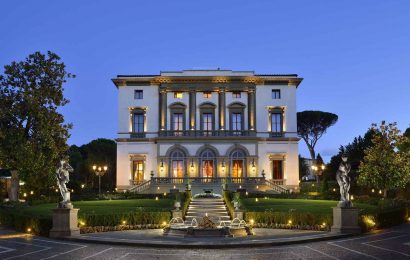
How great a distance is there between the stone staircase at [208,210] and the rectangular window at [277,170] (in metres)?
15.3

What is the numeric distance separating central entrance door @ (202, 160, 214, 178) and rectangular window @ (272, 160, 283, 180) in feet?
21.8

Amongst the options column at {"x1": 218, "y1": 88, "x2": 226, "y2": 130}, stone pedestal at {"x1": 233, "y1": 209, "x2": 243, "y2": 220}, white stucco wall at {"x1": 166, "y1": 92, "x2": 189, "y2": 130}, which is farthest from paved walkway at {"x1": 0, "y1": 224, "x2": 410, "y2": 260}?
white stucco wall at {"x1": 166, "y1": 92, "x2": 189, "y2": 130}

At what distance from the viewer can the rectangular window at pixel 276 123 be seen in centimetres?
5341

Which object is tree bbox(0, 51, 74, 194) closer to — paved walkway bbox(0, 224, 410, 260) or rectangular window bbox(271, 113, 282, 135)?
paved walkway bbox(0, 224, 410, 260)

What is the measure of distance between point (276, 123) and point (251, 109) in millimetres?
3235

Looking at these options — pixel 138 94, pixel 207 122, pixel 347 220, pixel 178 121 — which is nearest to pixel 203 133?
pixel 207 122

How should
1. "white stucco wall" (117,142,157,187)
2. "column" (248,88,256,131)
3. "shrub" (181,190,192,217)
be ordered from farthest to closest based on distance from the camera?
"column" (248,88,256,131)
"white stucco wall" (117,142,157,187)
"shrub" (181,190,192,217)

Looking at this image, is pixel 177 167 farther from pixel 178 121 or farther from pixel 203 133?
pixel 178 121

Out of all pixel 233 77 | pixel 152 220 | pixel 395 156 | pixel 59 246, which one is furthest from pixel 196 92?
pixel 59 246

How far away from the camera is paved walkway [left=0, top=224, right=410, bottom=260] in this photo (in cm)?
1627

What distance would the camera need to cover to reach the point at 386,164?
124 feet

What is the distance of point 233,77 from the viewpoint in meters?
52.7

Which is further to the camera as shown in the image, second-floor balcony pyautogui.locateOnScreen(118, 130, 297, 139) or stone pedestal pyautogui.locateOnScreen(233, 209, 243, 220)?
second-floor balcony pyautogui.locateOnScreen(118, 130, 297, 139)

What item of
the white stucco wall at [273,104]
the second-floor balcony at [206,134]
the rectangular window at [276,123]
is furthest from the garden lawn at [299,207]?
the white stucco wall at [273,104]
